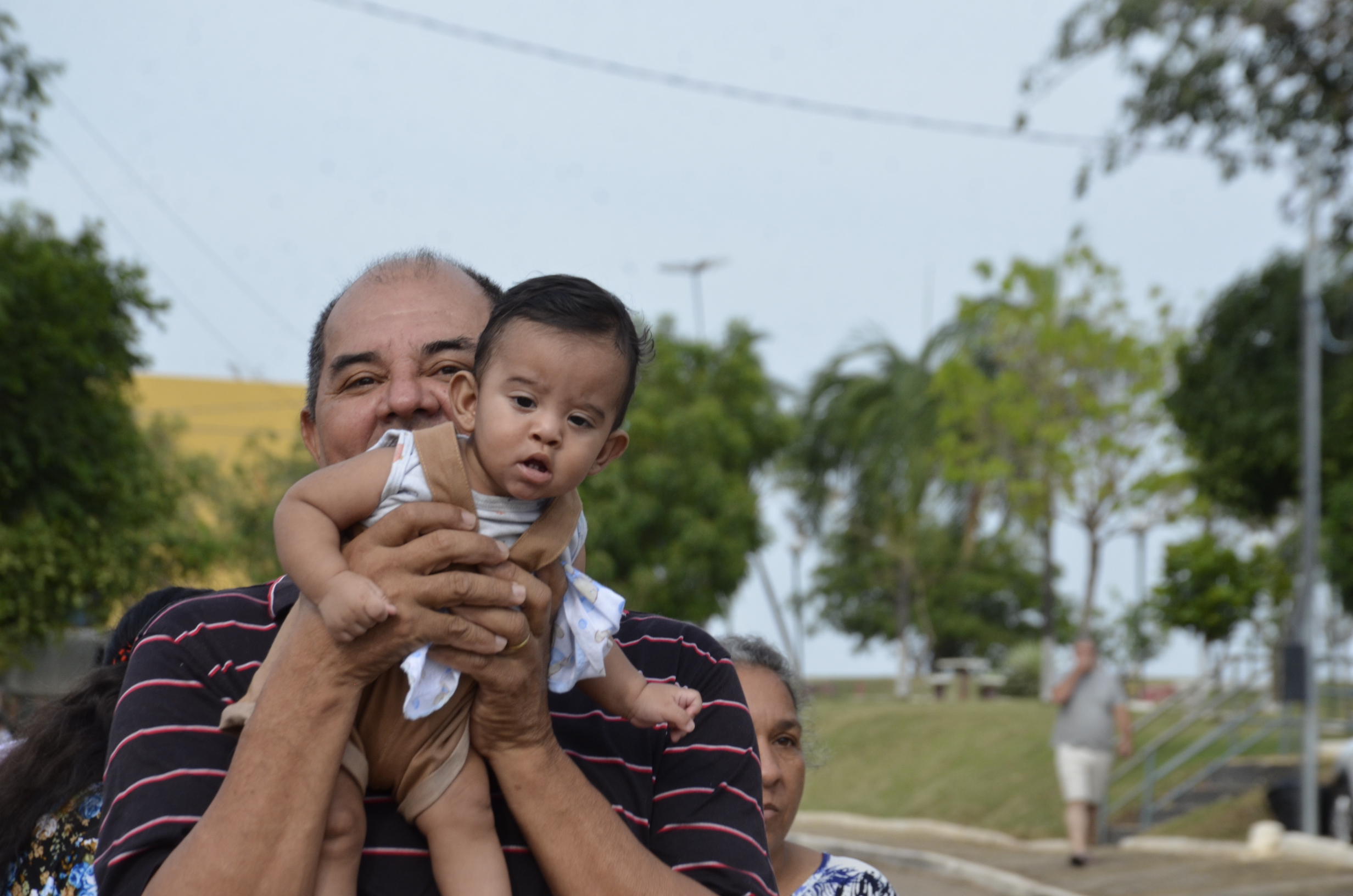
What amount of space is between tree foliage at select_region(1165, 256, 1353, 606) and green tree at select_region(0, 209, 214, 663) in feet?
47.2

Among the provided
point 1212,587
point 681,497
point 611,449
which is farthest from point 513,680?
point 681,497

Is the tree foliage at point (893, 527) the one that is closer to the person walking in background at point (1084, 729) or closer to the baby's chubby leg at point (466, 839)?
the person walking in background at point (1084, 729)

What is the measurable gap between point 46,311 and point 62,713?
45.4ft

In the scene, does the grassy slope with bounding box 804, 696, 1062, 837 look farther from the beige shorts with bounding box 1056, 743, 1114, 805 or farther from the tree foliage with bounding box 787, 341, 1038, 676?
the tree foliage with bounding box 787, 341, 1038, 676

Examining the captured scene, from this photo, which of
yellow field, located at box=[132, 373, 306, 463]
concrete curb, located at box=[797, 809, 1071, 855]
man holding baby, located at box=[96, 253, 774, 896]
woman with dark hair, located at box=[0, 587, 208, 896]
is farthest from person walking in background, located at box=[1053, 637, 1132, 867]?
yellow field, located at box=[132, 373, 306, 463]

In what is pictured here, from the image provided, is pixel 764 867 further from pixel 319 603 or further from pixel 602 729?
pixel 319 603

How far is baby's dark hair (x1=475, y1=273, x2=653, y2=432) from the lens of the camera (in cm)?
229

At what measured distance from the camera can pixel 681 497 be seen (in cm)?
2973

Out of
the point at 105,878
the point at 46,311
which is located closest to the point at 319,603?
the point at 105,878

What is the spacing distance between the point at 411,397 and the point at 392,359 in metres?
0.09

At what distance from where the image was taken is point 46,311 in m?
14.9

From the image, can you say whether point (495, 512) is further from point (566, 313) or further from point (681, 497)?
point (681, 497)

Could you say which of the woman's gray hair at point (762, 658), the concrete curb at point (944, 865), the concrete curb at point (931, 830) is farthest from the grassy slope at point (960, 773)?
the woman's gray hair at point (762, 658)

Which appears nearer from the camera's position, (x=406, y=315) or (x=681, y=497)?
(x=406, y=315)
